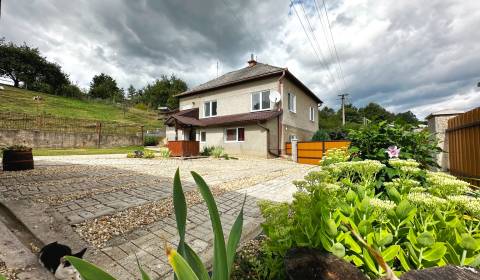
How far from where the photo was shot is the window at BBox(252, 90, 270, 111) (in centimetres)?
1531

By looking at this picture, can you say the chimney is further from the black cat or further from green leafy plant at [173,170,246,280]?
green leafy plant at [173,170,246,280]

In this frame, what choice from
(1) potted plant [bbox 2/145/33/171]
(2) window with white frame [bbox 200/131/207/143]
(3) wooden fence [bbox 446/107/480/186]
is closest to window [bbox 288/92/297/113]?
(2) window with white frame [bbox 200/131/207/143]

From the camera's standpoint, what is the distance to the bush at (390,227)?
42.8 inches

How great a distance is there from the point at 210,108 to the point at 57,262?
1733cm

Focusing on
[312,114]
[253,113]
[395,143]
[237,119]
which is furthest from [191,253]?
[312,114]

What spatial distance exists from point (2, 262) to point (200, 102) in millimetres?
18188

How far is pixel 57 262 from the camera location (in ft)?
5.86

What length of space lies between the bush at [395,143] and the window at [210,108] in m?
15.9

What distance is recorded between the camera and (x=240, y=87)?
16516 mm

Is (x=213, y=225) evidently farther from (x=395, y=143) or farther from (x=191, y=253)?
(x=395, y=143)

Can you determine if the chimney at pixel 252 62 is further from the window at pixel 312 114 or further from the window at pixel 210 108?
the window at pixel 312 114

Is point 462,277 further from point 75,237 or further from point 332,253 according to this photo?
point 75,237

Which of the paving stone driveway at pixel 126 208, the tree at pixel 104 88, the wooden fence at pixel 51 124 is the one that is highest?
the tree at pixel 104 88

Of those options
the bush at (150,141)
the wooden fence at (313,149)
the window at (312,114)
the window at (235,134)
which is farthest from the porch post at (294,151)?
the bush at (150,141)
